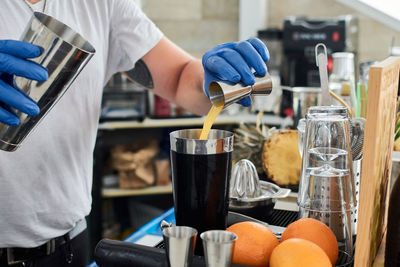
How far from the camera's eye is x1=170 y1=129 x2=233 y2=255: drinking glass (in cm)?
75

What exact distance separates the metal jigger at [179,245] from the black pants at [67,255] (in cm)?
74

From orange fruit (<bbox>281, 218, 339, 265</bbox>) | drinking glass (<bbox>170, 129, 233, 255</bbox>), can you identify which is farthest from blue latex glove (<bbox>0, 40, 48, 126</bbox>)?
orange fruit (<bbox>281, 218, 339, 265</bbox>)

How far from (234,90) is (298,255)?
399mm

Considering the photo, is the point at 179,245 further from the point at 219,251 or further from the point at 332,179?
the point at 332,179

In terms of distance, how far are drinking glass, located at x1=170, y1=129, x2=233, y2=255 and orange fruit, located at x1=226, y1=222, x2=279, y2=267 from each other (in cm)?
5

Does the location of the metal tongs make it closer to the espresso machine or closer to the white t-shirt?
the white t-shirt

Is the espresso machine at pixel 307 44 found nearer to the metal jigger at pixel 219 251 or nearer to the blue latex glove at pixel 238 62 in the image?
the blue latex glove at pixel 238 62

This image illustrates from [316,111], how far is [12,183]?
0.74 metres

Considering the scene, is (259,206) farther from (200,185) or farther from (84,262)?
(84,262)

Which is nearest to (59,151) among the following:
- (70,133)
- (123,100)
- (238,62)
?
(70,133)

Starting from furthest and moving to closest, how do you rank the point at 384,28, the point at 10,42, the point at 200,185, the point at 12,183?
1. the point at 384,28
2. the point at 12,183
3. the point at 10,42
4. the point at 200,185

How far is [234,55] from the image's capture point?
1021mm

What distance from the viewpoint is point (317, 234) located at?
0.79 meters

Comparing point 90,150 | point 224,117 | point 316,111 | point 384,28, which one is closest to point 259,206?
point 316,111
